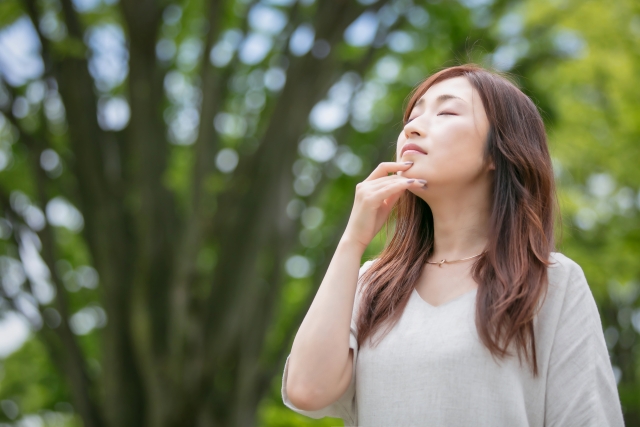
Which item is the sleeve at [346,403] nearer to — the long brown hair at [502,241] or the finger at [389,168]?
the long brown hair at [502,241]

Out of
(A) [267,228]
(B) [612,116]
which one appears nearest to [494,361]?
(A) [267,228]

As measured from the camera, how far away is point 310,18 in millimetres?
6707

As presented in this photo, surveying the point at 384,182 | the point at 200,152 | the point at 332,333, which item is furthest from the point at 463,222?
the point at 200,152

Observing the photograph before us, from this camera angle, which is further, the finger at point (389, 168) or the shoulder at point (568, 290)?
the finger at point (389, 168)

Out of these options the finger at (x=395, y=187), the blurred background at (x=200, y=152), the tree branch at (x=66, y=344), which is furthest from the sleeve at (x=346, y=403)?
the tree branch at (x=66, y=344)

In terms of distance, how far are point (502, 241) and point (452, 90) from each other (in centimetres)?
45

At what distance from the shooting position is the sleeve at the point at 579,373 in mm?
1611

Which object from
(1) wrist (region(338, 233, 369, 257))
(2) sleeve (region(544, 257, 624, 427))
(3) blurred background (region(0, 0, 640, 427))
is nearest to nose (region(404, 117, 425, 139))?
(1) wrist (region(338, 233, 369, 257))

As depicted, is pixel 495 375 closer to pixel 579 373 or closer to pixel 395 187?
pixel 579 373

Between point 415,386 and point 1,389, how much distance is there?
42.0 feet

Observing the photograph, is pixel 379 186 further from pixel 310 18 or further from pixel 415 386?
pixel 310 18

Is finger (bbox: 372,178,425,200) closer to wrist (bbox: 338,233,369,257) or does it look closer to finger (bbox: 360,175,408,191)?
finger (bbox: 360,175,408,191)

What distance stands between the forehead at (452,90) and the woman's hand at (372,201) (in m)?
0.23

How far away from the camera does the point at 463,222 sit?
1942 mm
